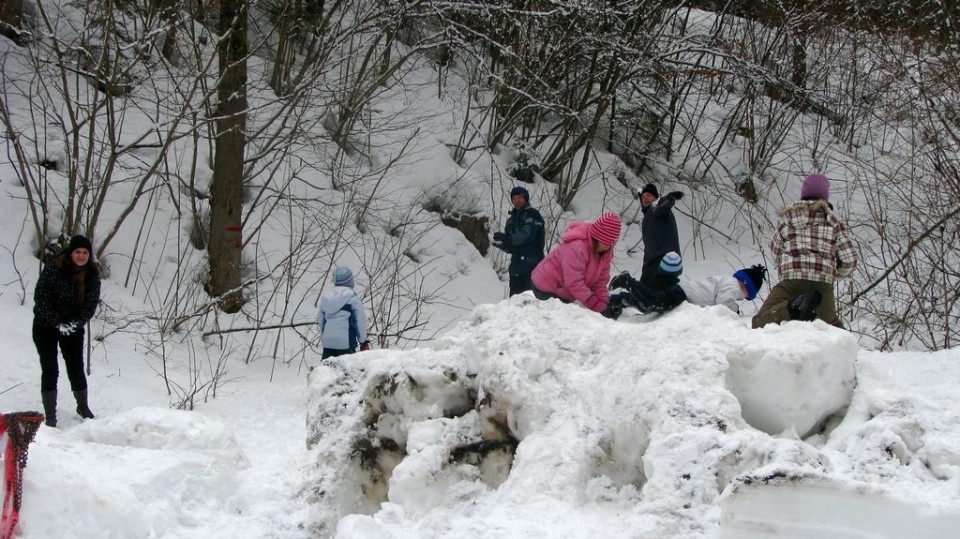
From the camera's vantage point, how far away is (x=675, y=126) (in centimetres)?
1481

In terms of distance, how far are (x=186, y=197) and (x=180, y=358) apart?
10.4 feet

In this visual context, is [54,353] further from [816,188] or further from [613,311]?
[816,188]

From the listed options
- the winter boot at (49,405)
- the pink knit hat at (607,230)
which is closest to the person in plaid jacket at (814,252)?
the pink knit hat at (607,230)

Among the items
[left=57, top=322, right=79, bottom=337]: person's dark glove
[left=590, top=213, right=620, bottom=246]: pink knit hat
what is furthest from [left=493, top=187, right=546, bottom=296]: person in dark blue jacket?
[left=57, top=322, right=79, bottom=337]: person's dark glove

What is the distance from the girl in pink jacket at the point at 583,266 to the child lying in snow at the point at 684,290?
0.19 metres

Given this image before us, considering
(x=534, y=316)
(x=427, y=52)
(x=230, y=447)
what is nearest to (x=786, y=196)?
(x=427, y=52)

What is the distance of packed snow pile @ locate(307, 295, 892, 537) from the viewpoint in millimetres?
3076

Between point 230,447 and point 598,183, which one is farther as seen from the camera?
point 598,183

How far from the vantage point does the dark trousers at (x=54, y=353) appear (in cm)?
561

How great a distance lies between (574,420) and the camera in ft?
12.2

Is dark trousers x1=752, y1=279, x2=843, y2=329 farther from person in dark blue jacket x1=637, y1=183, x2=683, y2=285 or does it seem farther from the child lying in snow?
person in dark blue jacket x1=637, y1=183, x2=683, y2=285

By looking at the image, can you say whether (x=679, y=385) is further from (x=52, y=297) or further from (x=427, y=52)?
(x=427, y=52)

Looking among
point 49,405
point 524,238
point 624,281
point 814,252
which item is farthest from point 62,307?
point 814,252

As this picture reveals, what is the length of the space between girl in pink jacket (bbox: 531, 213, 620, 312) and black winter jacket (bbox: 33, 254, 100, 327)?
3.20 metres
